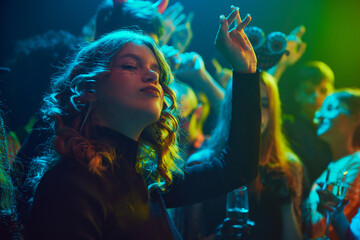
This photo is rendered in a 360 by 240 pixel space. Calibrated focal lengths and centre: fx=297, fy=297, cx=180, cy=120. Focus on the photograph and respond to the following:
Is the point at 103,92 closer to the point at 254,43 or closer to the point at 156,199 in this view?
the point at 156,199

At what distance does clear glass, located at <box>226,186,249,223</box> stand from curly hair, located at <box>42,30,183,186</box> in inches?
15.5

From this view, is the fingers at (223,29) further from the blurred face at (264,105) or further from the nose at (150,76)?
the blurred face at (264,105)

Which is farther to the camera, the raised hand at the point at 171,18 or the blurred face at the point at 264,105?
the raised hand at the point at 171,18

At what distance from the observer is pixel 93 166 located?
31.6 inches

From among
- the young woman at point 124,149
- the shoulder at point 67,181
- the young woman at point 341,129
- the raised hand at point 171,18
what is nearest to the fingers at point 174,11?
the raised hand at point 171,18

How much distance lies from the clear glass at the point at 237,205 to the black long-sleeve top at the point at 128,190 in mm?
375

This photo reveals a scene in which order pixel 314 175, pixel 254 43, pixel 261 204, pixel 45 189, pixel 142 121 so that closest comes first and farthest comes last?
pixel 45 189, pixel 142 121, pixel 254 43, pixel 261 204, pixel 314 175

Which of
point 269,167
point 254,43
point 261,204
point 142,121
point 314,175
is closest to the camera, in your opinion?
A: point 142,121

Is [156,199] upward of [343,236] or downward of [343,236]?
upward

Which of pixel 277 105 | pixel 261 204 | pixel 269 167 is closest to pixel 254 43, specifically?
pixel 277 105

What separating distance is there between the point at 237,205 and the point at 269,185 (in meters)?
0.33

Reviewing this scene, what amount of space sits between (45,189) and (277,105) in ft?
5.00

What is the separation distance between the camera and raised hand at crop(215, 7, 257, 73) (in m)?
1.06

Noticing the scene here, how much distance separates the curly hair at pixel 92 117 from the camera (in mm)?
852
